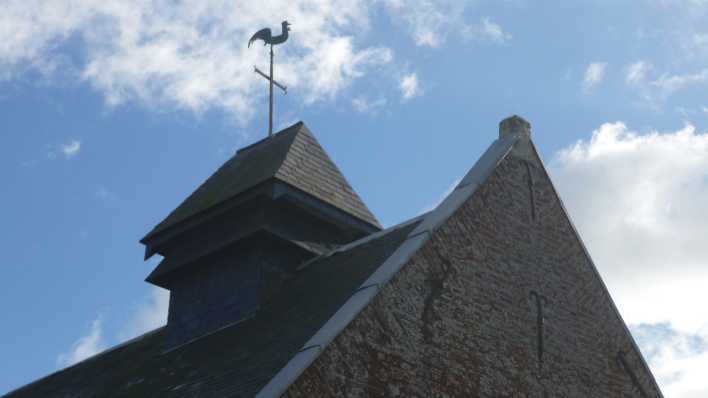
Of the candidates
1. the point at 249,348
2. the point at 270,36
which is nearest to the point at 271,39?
the point at 270,36

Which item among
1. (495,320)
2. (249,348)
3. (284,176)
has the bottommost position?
(495,320)

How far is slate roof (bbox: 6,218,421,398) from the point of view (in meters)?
15.8

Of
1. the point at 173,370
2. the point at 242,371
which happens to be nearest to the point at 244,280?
the point at 173,370

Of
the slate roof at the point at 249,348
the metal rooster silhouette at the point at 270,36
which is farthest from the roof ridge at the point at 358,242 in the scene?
the metal rooster silhouette at the point at 270,36

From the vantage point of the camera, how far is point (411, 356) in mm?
15242

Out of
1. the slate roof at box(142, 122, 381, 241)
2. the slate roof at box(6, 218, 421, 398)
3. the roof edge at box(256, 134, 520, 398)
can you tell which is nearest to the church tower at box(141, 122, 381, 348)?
the slate roof at box(142, 122, 381, 241)

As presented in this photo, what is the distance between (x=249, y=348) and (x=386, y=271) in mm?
2453

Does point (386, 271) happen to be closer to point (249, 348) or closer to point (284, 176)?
point (249, 348)

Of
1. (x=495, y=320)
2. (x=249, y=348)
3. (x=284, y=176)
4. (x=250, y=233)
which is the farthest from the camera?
(x=284, y=176)

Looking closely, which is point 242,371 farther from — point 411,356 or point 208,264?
point 208,264

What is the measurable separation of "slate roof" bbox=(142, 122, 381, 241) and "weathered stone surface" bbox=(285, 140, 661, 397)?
380cm

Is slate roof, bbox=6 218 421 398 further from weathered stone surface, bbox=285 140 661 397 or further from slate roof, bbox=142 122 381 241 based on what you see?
slate roof, bbox=142 122 381 241

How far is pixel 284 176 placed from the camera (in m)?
20.6

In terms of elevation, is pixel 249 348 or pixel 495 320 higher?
pixel 249 348
